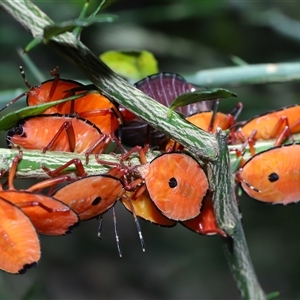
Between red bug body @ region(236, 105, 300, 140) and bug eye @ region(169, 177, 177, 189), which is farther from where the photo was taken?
red bug body @ region(236, 105, 300, 140)

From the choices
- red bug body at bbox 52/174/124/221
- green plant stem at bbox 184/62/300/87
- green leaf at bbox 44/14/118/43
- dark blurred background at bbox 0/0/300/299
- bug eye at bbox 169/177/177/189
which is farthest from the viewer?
dark blurred background at bbox 0/0/300/299

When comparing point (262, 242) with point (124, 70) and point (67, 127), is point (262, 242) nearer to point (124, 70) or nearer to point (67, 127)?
point (124, 70)

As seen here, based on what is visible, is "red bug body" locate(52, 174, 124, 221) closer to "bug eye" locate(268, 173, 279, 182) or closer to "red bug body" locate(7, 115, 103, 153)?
"red bug body" locate(7, 115, 103, 153)

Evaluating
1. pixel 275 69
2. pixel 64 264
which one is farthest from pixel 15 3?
pixel 64 264

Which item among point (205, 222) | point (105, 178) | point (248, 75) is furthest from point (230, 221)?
point (248, 75)

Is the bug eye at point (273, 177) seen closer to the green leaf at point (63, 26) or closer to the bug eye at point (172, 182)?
the bug eye at point (172, 182)

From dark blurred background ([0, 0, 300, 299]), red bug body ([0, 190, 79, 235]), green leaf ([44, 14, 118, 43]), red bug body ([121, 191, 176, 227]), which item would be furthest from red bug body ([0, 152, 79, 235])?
dark blurred background ([0, 0, 300, 299])

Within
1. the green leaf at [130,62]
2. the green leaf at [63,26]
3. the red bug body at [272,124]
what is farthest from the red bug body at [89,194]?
the green leaf at [130,62]
